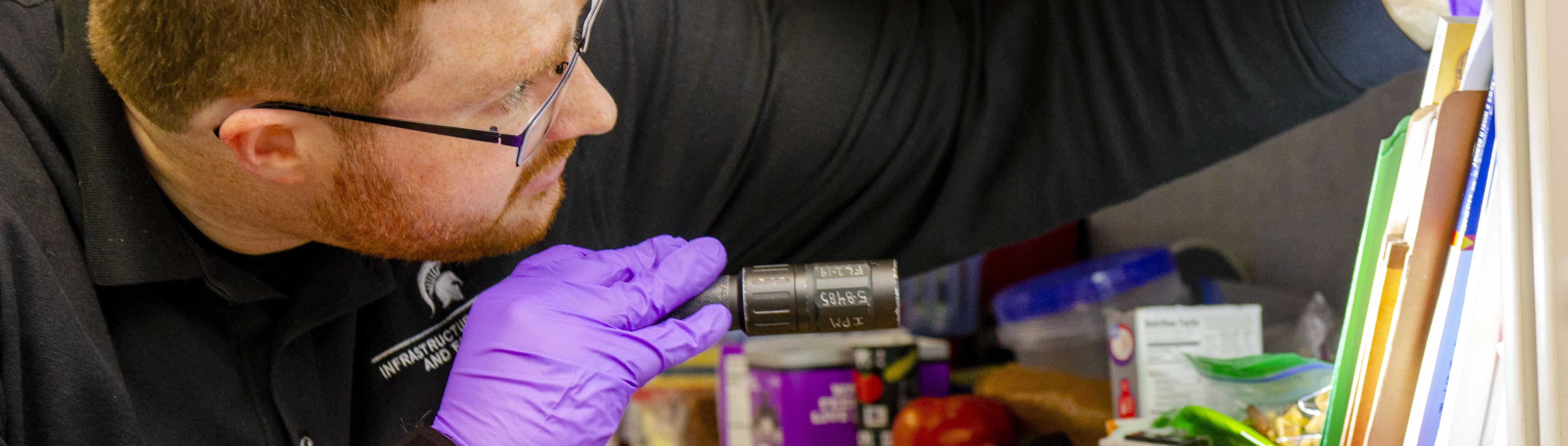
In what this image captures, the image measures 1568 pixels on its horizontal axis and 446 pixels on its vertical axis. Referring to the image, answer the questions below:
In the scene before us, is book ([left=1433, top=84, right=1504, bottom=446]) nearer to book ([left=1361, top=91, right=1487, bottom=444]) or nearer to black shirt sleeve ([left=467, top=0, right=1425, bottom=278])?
book ([left=1361, top=91, right=1487, bottom=444])

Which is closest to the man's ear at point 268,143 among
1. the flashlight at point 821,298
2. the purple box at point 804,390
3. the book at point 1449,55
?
the flashlight at point 821,298

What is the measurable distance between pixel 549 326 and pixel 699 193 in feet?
0.98

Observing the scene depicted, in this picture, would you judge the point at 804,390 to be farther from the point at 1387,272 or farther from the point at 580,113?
the point at 1387,272

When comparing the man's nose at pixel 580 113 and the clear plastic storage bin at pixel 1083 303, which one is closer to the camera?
the man's nose at pixel 580 113

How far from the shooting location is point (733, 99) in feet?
3.65

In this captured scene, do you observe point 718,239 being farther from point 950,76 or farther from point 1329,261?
point 1329,261

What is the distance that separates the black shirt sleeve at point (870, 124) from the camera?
3.51 feet

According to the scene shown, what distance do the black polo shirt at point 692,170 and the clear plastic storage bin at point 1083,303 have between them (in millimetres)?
338

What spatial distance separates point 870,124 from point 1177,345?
46 centimetres

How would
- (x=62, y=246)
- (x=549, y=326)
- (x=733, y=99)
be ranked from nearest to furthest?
(x=62, y=246) < (x=549, y=326) < (x=733, y=99)

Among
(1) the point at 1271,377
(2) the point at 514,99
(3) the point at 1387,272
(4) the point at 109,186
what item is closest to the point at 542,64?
(2) the point at 514,99

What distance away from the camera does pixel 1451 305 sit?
623mm

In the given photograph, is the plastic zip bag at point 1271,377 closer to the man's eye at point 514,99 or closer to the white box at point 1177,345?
the white box at point 1177,345

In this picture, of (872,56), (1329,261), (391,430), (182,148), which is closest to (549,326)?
(391,430)
